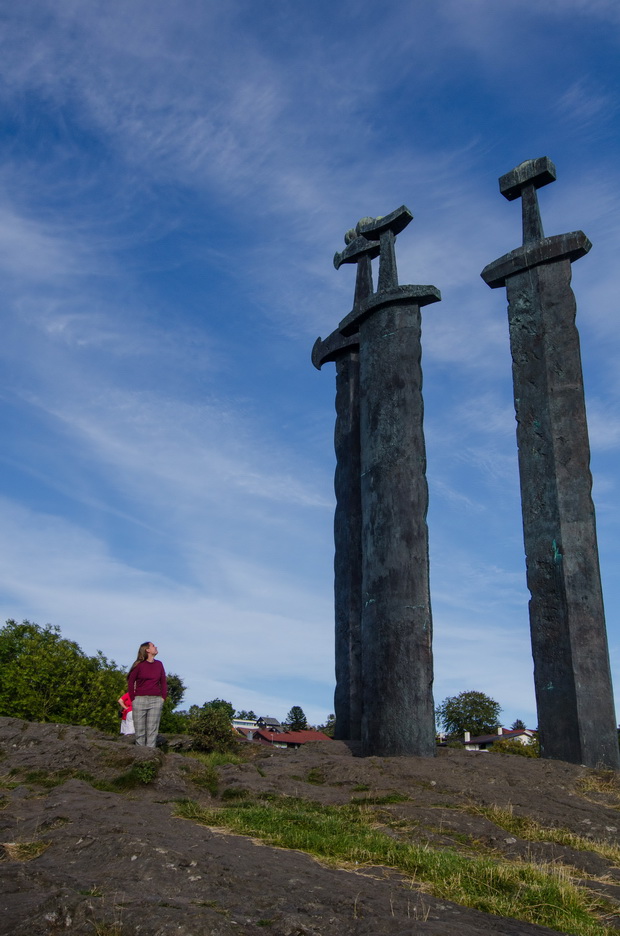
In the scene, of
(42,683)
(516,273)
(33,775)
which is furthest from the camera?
(42,683)

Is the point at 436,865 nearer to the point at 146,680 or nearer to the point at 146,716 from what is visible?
the point at 146,680

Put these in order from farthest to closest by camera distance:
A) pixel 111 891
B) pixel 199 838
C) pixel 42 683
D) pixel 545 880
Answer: pixel 42 683 < pixel 199 838 < pixel 545 880 < pixel 111 891

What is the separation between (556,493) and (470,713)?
36544 mm

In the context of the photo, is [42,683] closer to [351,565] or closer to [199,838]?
[351,565]

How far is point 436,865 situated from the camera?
5.79 meters

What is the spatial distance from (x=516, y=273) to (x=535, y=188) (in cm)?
194

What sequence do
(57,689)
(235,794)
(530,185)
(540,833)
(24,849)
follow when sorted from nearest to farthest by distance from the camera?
1. (24,849)
2. (540,833)
3. (235,794)
4. (530,185)
5. (57,689)

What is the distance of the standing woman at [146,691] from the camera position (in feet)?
36.2

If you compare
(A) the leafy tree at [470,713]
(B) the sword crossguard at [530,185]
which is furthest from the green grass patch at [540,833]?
(A) the leafy tree at [470,713]

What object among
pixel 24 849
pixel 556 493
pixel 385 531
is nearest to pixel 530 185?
pixel 556 493

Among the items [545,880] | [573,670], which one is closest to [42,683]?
[573,670]

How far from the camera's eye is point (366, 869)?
5785 millimetres

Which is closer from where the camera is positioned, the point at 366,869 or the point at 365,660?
the point at 366,869

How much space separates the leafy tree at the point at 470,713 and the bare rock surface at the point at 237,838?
3627 cm
